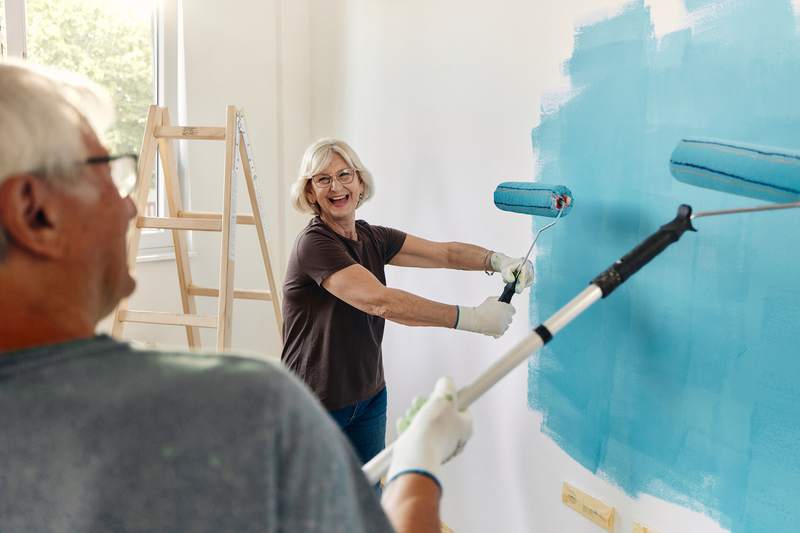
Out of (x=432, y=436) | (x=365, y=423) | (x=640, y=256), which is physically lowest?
(x=365, y=423)

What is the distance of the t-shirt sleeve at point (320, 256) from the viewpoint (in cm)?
169

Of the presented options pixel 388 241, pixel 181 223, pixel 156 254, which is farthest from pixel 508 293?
pixel 156 254

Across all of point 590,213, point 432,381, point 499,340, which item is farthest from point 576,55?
point 432,381

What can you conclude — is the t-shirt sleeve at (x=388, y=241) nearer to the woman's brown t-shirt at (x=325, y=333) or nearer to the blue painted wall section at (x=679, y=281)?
the woman's brown t-shirt at (x=325, y=333)

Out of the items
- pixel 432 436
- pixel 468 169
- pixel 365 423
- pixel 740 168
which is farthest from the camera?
pixel 468 169

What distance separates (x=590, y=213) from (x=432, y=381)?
0.94m

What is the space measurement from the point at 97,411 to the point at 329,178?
54.2 inches

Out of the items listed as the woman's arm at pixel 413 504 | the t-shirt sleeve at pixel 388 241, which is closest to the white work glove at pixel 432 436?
the woman's arm at pixel 413 504

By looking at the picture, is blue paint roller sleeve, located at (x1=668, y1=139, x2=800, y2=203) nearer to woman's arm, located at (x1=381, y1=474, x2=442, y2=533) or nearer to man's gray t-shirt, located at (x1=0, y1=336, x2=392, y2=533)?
woman's arm, located at (x1=381, y1=474, x2=442, y2=533)

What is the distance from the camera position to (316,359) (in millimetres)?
1816

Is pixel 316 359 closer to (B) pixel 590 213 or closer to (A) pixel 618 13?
(B) pixel 590 213

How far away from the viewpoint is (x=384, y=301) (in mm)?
1631

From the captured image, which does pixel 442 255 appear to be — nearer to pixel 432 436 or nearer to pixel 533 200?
pixel 533 200

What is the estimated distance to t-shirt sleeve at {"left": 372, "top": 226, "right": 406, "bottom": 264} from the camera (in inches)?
77.9
